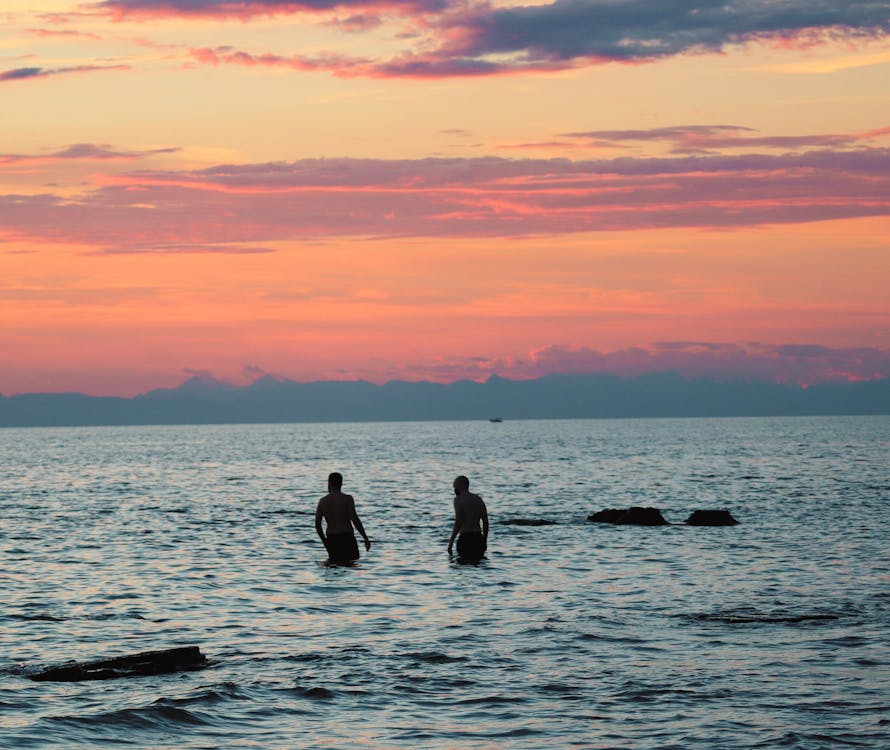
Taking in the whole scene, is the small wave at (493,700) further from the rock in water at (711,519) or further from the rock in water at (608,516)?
the rock in water at (608,516)

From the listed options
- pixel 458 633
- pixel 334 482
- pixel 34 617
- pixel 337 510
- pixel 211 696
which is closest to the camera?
pixel 211 696

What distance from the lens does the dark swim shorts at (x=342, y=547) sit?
28.8 metres

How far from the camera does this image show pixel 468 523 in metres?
28.8

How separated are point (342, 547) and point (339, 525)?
2.20ft

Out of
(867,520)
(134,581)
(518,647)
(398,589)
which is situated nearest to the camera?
(518,647)

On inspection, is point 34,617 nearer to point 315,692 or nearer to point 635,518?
point 315,692

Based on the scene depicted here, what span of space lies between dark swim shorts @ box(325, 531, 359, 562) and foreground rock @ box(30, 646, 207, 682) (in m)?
11.9

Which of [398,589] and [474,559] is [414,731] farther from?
[474,559]

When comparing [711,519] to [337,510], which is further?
[711,519]

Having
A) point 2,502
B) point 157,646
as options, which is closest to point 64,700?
point 157,646

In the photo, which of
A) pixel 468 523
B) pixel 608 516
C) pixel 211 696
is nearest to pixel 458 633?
pixel 211 696

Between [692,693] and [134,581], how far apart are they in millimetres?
15872

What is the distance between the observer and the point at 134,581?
1069 inches

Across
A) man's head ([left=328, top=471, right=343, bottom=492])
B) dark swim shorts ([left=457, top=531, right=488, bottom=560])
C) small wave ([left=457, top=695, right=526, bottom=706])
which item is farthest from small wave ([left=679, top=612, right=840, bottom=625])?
man's head ([left=328, top=471, right=343, bottom=492])
